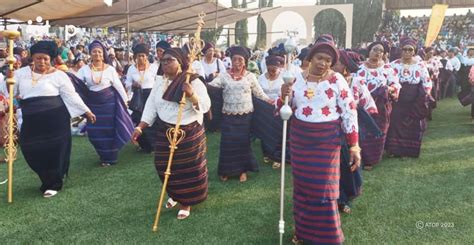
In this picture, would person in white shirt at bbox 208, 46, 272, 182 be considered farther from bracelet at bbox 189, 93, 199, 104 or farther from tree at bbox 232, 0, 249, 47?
tree at bbox 232, 0, 249, 47

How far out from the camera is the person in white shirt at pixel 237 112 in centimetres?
560

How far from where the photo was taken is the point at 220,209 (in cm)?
479

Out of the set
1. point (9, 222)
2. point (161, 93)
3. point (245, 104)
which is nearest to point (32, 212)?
point (9, 222)

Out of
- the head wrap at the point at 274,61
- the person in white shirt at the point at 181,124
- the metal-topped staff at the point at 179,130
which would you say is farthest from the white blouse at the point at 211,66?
the metal-topped staff at the point at 179,130

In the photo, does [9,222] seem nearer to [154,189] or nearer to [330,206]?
[154,189]

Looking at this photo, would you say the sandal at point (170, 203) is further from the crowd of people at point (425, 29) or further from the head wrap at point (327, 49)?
the crowd of people at point (425, 29)

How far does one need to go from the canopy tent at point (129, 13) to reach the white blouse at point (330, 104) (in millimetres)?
6666

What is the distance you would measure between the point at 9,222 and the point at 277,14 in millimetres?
23166

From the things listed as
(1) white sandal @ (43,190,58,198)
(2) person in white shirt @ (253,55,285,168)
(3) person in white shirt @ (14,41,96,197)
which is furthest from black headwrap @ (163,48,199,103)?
(1) white sandal @ (43,190,58,198)

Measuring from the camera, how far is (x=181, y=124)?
4.32 m

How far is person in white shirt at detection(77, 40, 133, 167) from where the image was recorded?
6.26 m

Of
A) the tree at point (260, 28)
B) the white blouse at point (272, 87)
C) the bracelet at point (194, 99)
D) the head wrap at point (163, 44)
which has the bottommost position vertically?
the bracelet at point (194, 99)

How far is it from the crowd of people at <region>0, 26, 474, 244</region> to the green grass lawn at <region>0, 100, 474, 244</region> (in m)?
0.26

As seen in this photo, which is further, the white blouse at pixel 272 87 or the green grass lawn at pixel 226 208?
the white blouse at pixel 272 87
